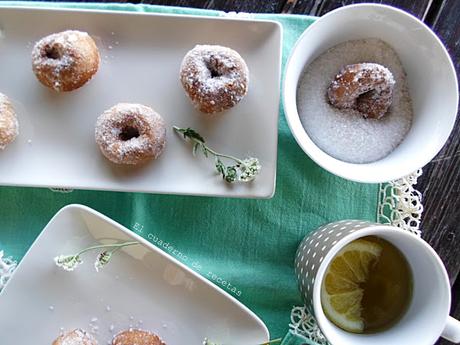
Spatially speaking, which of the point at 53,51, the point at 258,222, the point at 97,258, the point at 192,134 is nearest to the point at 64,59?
the point at 53,51

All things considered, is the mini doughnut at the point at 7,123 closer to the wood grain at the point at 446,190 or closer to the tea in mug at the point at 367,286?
the tea in mug at the point at 367,286

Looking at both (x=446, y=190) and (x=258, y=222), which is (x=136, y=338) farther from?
(x=446, y=190)

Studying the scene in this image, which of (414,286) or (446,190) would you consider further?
(446,190)

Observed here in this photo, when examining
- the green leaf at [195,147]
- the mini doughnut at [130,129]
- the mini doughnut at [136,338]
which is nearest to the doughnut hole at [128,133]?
the mini doughnut at [130,129]

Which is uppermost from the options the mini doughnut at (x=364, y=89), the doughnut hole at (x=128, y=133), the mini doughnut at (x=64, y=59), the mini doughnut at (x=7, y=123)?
the mini doughnut at (x=364, y=89)

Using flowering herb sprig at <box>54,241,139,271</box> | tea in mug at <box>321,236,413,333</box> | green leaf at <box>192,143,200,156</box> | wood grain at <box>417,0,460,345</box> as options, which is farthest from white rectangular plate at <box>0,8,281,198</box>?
wood grain at <box>417,0,460,345</box>
